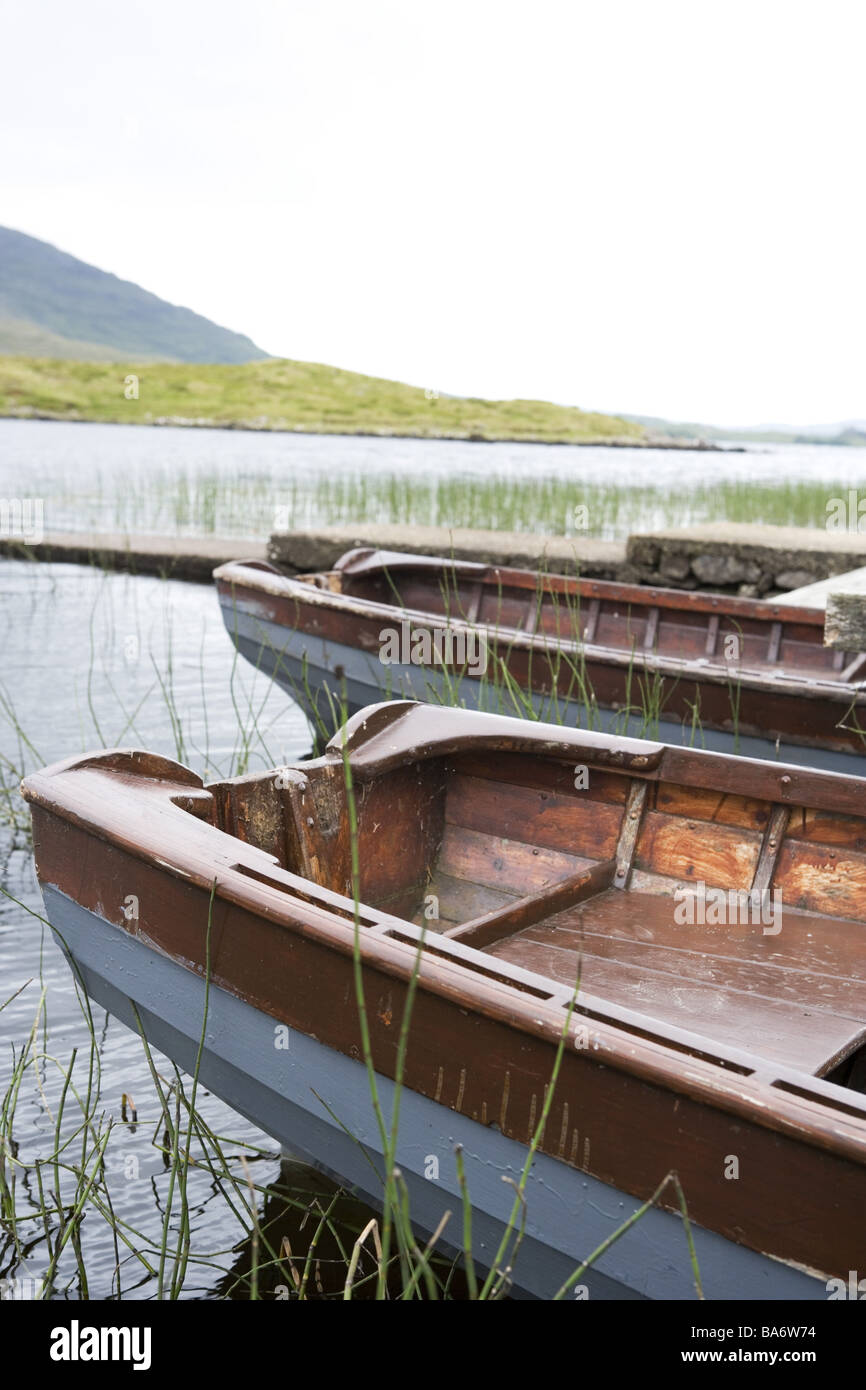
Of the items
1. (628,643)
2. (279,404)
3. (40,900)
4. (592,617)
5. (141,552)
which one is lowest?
(40,900)

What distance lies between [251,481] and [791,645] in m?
16.9

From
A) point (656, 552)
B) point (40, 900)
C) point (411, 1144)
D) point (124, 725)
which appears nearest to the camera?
point (411, 1144)

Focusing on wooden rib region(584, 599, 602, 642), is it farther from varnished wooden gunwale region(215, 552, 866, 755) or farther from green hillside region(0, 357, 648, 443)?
green hillside region(0, 357, 648, 443)

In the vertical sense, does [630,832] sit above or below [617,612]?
below

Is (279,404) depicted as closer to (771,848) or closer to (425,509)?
(425,509)

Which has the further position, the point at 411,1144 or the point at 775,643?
the point at 775,643

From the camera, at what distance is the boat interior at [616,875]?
113 inches

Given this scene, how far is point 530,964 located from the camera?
2988mm

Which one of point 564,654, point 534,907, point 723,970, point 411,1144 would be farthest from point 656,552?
point 411,1144

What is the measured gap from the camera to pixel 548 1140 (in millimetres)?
2082

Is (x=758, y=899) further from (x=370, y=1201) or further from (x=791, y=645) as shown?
(x=791, y=645)

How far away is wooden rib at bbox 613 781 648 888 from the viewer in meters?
3.49

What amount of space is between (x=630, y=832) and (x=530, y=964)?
2.17 ft

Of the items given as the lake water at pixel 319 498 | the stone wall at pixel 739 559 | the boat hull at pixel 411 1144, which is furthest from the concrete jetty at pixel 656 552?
the boat hull at pixel 411 1144
